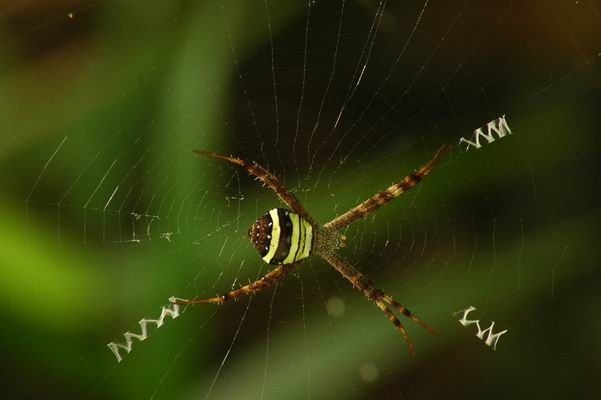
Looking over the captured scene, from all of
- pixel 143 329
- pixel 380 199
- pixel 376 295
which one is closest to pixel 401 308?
pixel 376 295

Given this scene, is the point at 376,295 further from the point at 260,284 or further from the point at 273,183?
the point at 273,183

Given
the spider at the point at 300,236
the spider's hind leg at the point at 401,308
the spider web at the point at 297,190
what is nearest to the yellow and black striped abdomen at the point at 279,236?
the spider at the point at 300,236

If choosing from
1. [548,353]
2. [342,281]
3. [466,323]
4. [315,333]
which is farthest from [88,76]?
[548,353]

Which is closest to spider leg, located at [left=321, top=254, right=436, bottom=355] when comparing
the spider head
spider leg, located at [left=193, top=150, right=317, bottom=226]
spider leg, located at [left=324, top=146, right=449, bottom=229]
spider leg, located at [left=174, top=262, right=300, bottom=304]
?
spider leg, located at [left=324, top=146, right=449, bottom=229]

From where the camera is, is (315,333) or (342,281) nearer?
(315,333)

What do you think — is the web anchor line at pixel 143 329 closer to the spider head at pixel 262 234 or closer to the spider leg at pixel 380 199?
the spider head at pixel 262 234

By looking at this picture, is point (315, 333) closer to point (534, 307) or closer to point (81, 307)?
point (81, 307)
